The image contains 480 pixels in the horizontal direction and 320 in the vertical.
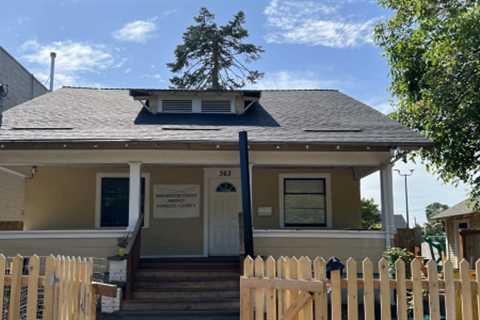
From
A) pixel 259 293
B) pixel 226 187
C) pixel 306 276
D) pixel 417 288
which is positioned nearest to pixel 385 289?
pixel 417 288

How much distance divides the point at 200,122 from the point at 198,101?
56.6 inches

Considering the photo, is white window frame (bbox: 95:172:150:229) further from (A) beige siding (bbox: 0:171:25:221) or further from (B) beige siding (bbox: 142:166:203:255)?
(A) beige siding (bbox: 0:171:25:221)

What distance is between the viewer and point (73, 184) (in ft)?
38.4

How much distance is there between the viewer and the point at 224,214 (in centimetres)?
1180

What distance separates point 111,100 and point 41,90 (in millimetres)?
10915

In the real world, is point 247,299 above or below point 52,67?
below

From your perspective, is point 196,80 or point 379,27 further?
point 196,80

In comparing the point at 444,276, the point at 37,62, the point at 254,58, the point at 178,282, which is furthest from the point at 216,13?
the point at 444,276

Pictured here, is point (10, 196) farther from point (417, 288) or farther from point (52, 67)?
point (417, 288)

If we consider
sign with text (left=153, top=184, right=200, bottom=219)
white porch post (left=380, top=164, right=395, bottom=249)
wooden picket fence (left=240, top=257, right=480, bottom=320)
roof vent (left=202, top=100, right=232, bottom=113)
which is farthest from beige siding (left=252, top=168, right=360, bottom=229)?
wooden picket fence (left=240, top=257, right=480, bottom=320)

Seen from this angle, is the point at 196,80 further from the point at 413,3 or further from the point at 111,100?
the point at 413,3

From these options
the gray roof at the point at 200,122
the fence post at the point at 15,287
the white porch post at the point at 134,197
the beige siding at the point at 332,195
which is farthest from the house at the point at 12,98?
the fence post at the point at 15,287

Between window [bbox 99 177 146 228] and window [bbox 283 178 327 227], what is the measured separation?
3.62m

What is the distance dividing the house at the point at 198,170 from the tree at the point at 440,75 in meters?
1.10
